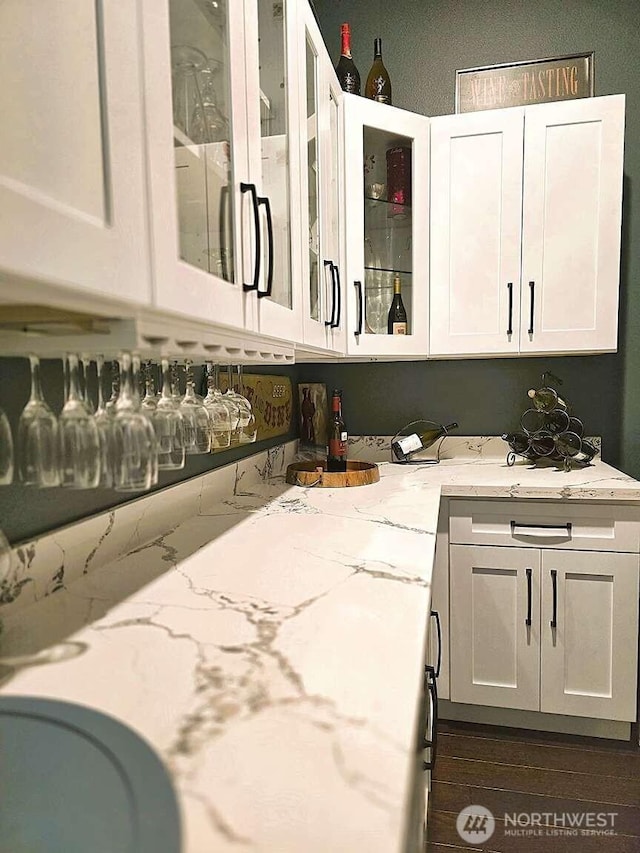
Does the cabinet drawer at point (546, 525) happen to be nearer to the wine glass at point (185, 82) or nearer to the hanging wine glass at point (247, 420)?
the hanging wine glass at point (247, 420)

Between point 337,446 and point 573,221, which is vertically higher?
point 573,221

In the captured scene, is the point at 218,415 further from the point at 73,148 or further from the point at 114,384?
the point at 73,148

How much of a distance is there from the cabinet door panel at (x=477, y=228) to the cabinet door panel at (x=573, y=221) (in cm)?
5

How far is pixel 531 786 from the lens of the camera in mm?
1863

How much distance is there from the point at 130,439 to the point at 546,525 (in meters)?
1.56

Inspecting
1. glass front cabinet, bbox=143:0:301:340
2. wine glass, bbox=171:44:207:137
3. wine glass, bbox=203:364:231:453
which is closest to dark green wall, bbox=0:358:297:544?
wine glass, bbox=203:364:231:453

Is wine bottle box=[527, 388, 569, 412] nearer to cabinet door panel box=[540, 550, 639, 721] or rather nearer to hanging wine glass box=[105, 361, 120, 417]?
cabinet door panel box=[540, 550, 639, 721]

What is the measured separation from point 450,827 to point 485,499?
0.99m

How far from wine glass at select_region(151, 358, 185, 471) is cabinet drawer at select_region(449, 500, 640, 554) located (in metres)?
1.19

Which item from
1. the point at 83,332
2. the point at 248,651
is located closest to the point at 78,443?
the point at 83,332

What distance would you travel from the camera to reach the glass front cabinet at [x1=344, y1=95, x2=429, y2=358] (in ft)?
7.19

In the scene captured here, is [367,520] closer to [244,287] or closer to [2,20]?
[244,287]

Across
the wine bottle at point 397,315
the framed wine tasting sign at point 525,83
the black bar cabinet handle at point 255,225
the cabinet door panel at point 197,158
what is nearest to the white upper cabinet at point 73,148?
the cabinet door panel at point 197,158

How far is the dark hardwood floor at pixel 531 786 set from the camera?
165 centimetres
